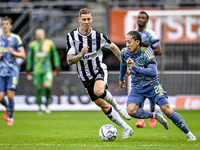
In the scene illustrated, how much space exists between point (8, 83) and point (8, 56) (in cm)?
65

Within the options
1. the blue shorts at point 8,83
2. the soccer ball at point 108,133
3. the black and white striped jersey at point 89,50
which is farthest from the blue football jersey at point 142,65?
the blue shorts at point 8,83

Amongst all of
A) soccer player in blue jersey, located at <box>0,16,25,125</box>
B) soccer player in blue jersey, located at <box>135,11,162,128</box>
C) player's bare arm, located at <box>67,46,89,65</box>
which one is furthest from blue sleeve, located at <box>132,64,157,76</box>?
soccer player in blue jersey, located at <box>0,16,25,125</box>

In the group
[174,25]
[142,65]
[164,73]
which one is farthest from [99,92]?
[174,25]

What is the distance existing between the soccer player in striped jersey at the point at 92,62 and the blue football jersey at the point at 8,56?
3183mm

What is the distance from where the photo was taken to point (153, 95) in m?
6.87

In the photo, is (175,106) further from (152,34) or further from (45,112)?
(152,34)

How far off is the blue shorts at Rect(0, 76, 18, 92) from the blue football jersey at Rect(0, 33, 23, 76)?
10 cm

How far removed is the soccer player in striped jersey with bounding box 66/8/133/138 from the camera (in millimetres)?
7171

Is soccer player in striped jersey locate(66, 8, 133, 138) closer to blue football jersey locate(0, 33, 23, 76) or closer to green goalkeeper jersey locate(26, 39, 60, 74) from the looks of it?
blue football jersey locate(0, 33, 23, 76)

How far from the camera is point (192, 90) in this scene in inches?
565

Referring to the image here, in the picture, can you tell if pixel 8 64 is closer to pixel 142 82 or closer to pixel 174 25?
pixel 142 82

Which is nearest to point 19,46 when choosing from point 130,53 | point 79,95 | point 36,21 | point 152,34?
point 152,34

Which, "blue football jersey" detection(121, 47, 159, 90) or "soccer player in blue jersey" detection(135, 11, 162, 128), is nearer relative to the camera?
"blue football jersey" detection(121, 47, 159, 90)

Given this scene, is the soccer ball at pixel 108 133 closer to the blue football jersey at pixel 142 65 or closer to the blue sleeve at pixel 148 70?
the blue football jersey at pixel 142 65
